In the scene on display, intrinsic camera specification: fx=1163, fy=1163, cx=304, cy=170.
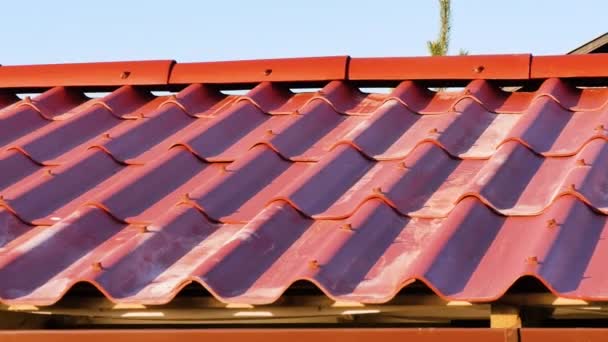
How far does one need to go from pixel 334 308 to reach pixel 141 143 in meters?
1.71

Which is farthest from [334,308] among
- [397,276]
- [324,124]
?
[324,124]

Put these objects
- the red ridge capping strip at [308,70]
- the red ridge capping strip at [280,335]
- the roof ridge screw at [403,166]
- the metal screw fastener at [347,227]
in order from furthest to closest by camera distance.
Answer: the red ridge capping strip at [308,70] → the roof ridge screw at [403,166] → the metal screw fastener at [347,227] → the red ridge capping strip at [280,335]

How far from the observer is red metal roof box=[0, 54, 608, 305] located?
3393 millimetres

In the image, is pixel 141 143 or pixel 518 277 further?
pixel 141 143

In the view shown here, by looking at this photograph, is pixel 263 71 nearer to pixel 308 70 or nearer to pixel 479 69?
pixel 308 70

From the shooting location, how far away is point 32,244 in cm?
381

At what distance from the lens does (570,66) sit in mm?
4930

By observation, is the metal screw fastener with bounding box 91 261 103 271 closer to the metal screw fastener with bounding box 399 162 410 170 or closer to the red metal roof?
the red metal roof

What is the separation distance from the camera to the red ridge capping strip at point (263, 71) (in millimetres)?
5234

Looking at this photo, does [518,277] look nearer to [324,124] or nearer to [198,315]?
[198,315]

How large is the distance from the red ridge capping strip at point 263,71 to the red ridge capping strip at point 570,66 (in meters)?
0.86

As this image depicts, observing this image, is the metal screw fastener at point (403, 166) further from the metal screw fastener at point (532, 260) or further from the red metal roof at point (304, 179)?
the metal screw fastener at point (532, 260)

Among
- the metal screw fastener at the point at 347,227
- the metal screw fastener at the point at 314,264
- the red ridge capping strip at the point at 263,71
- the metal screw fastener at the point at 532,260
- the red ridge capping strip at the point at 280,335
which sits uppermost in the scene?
the red ridge capping strip at the point at 263,71

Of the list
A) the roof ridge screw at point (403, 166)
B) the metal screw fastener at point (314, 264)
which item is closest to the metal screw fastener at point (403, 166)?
the roof ridge screw at point (403, 166)
